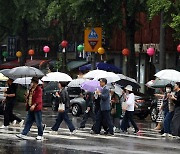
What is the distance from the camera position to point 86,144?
16688 mm

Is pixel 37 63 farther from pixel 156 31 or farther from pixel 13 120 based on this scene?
pixel 13 120

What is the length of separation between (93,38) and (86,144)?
20.2 metres

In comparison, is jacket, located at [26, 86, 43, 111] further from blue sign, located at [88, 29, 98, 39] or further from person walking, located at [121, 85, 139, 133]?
blue sign, located at [88, 29, 98, 39]

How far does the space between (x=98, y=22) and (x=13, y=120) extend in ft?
45.4

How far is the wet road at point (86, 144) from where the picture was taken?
597 inches

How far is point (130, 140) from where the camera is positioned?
18.6 metres

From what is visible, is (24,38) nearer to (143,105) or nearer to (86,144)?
(143,105)

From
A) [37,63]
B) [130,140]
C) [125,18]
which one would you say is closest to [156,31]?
[125,18]

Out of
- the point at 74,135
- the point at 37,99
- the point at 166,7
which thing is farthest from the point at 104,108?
the point at 166,7

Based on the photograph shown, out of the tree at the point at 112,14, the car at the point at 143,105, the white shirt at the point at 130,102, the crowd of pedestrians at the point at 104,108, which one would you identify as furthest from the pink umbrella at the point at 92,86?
the tree at the point at 112,14

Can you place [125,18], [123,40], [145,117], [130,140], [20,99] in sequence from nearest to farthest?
[130,140]
[145,117]
[125,18]
[20,99]
[123,40]

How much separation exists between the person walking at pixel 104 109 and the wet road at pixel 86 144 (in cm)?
39

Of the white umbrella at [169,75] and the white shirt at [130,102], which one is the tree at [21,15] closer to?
the white shirt at [130,102]

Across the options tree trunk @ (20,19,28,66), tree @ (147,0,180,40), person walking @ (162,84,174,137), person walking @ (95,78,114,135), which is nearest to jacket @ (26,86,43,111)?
person walking @ (95,78,114,135)
